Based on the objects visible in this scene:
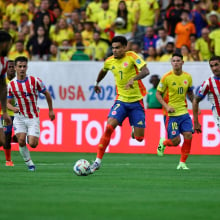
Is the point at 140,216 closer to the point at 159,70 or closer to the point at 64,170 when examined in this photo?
the point at 64,170

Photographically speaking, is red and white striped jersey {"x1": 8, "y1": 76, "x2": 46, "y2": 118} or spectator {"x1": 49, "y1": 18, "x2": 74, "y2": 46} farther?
spectator {"x1": 49, "y1": 18, "x2": 74, "y2": 46}

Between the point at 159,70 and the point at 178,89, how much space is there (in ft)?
23.7

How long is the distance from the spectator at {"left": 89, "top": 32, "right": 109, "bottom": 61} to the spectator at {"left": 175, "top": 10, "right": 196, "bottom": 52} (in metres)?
2.31

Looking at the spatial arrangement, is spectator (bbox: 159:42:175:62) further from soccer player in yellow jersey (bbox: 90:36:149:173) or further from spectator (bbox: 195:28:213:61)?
soccer player in yellow jersey (bbox: 90:36:149:173)

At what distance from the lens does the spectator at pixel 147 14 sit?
25781mm

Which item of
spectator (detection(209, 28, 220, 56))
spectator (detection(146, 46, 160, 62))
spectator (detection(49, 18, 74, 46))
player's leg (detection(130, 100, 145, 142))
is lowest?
player's leg (detection(130, 100, 145, 142))

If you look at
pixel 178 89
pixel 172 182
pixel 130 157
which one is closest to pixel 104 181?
pixel 172 182

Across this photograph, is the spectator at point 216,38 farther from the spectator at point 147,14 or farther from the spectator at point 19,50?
the spectator at point 19,50

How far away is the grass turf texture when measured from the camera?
8062 millimetres

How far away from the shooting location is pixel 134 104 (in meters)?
14.4

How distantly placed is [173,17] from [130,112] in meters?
11.0

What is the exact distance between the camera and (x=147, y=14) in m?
25.9

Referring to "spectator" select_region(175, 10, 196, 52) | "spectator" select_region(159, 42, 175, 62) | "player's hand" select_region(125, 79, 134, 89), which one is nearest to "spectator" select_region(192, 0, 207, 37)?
"spectator" select_region(175, 10, 196, 52)

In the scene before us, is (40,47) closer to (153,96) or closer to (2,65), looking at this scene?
(153,96)
